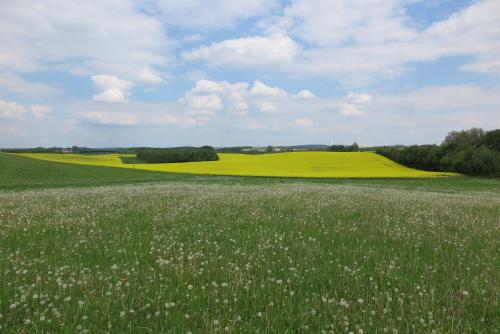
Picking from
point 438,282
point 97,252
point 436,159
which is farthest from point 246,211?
point 436,159

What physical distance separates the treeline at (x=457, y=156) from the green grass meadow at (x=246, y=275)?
71.0 m

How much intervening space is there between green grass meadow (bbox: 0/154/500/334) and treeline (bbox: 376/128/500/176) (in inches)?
2796

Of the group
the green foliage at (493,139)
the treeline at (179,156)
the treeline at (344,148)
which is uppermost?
the green foliage at (493,139)

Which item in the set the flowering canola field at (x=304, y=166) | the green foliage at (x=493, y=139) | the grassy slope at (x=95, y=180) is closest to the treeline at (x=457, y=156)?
the green foliage at (x=493, y=139)

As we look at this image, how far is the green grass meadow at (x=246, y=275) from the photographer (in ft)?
12.8

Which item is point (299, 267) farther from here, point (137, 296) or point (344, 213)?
point (344, 213)

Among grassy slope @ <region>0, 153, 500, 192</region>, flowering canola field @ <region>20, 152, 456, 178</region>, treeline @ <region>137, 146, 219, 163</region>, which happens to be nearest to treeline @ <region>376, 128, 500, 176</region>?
flowering canola field @ <region>20, 152, 456, 178</region>

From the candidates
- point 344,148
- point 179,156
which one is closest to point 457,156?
point 344,148

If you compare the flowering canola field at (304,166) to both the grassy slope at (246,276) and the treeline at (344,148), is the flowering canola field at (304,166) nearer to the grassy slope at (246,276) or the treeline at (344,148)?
the treeline at (344,148)

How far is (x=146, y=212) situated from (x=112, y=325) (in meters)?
7.73

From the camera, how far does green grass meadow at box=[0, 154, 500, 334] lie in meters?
3.91

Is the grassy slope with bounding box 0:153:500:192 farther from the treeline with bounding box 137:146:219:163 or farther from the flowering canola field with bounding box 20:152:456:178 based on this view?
the treeline with bounding box 137:146:219:163

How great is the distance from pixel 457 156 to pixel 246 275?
80228mm

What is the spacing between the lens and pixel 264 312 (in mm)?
4180
